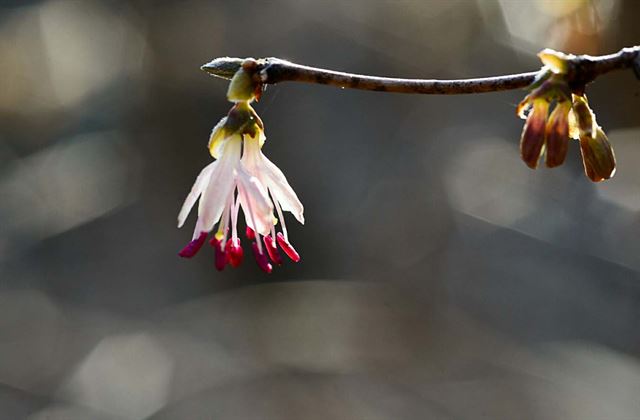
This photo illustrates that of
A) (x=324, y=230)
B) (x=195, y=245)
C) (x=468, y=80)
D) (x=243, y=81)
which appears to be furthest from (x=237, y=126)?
(x=324, y=230)

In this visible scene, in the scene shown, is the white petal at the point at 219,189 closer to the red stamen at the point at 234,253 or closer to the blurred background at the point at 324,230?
the red stamen at the point at 234,253

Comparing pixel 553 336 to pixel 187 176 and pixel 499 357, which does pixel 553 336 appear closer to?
pixel 499 357

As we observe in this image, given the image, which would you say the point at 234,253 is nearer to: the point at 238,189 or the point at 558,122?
the point at 238,189

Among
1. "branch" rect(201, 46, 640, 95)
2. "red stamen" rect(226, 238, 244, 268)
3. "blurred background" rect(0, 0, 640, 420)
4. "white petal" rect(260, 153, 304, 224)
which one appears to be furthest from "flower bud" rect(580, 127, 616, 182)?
"blurred background" rect(0, 0, 640, 420)

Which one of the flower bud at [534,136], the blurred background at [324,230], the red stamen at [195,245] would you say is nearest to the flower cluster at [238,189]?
the red stamen at [195,245]

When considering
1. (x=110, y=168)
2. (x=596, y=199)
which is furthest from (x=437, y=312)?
(x=110, y=168)

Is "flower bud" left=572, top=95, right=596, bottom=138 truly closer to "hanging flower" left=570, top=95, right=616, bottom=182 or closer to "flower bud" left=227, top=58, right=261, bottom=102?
"hanging flower" left=570, top=95, right=616, bottom=182
